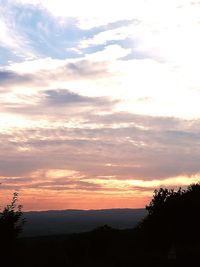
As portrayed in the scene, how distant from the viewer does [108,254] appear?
69.8 metres

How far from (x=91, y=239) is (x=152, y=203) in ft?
51.0

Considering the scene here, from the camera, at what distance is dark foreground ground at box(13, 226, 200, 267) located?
34.2 metres

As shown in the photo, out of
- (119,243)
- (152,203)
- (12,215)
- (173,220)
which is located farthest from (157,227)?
(12,215)

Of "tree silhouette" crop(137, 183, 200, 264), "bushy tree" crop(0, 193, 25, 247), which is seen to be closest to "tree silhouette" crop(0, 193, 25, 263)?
"bushy tree" crop(0, 193, 25, 247)

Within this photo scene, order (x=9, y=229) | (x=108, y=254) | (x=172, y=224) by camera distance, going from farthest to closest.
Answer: (x=108, y=254) < (x=172, y=224) < (x=9, y=229)

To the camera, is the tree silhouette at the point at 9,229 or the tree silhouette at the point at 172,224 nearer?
the tree silhouette at the point at 9,229

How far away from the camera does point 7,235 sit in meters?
32.5

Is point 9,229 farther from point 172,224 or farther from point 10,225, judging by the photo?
point 172,224

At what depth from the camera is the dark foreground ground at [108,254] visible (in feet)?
112

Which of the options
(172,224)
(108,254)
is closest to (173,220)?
(172,224)

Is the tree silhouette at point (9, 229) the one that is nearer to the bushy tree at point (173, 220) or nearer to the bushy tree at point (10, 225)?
the bushy tree at point (10, 225)

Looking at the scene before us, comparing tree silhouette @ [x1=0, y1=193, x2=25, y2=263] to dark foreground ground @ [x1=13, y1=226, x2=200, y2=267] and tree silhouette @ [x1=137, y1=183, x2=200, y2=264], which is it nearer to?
dark foreground ground @ [x1=13, y1=226, x2=200, y2=267]

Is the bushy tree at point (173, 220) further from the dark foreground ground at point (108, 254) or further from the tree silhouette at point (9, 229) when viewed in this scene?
the tree silhouette at point (9, 229)

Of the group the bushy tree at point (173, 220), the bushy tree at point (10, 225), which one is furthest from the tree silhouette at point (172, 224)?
the bushy tree at point (10, 225)
